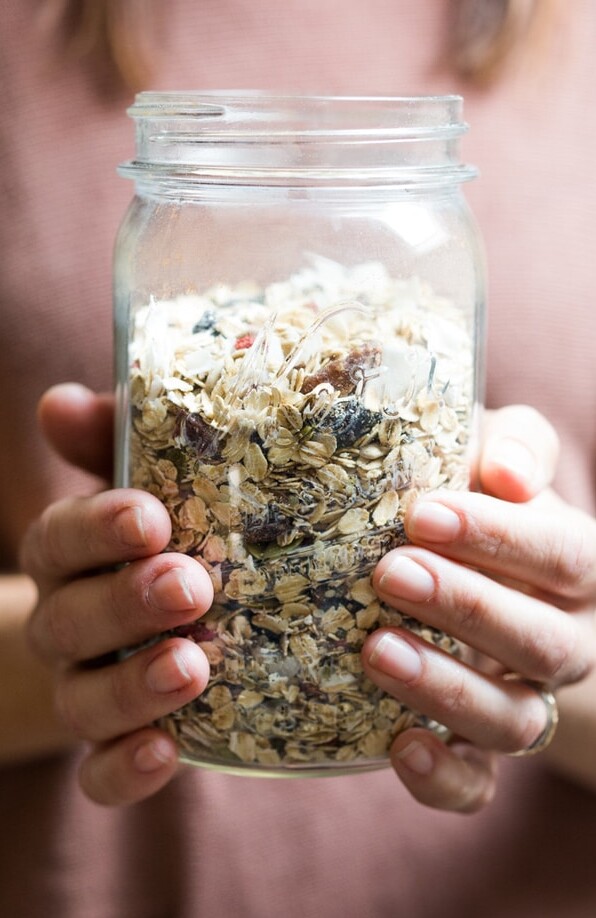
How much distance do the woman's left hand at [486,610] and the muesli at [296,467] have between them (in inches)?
0.7

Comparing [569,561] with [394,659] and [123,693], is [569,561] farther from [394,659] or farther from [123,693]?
[123,693]

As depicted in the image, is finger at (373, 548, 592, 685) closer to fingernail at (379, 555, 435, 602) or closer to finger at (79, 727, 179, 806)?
fingernail at (379, 555, 435, 602)

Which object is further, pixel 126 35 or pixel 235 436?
pixel 126 35

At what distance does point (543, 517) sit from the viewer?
59 cm

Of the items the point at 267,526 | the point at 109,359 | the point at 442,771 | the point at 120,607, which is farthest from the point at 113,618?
the point at 109,359

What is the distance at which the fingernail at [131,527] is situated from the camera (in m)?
0.54

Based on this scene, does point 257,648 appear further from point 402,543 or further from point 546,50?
point 546,50

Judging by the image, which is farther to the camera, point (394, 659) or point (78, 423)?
point (78, 423)

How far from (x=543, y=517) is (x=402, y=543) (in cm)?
10

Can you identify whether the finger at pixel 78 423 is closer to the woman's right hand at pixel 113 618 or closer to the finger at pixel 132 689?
the woman's right hand at pixel 113 618

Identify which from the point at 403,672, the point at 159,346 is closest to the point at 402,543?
the point at 403,672

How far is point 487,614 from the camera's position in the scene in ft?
1.88

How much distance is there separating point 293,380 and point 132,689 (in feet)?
0.67

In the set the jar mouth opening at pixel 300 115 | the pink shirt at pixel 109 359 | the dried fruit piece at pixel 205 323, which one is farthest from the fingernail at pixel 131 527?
the pink shirt at pixel 109 359
